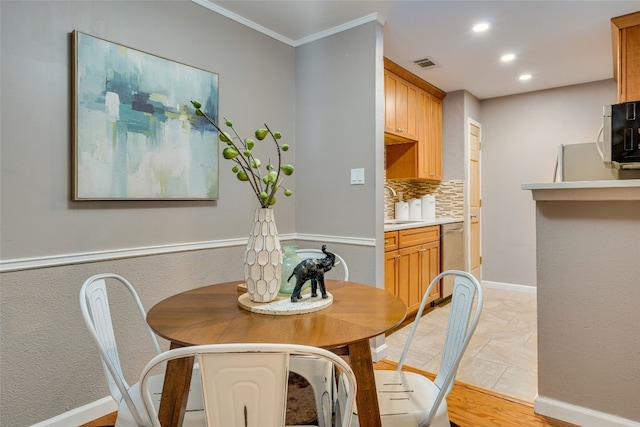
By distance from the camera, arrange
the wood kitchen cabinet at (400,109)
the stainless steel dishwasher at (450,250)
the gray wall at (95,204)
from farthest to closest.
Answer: the stainless steel dishwasher at (450,250)
the wood kitchen cabinet at (400,109)
the gray wall at (95,204)

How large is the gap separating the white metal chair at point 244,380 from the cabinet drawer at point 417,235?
2.50 m

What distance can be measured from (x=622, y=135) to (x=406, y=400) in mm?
1773

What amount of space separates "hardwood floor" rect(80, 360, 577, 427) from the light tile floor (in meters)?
0.09

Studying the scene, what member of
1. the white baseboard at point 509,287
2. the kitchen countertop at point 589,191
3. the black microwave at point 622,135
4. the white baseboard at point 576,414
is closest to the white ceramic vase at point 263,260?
the kitchen countertop at point 589,191

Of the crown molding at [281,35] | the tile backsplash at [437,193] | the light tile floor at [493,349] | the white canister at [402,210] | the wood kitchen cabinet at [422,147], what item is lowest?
the light tile floor at [493,349]

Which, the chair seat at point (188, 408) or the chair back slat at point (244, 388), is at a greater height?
the chair back slat at point (244, 388)

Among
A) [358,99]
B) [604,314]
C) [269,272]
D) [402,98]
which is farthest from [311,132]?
[604,314]

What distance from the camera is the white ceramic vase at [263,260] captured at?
4.20ft

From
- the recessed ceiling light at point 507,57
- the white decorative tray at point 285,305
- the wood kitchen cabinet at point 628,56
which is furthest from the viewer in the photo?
the recessed ceiling light at point 507,57

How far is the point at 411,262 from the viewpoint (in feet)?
11.0

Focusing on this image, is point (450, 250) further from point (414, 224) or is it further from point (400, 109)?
point (400, 109)

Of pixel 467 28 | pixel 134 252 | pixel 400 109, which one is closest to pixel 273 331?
pixel 134 252

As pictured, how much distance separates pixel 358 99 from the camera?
269 cm

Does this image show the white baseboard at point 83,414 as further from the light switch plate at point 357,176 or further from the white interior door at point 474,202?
the white interior door at point 474,202
